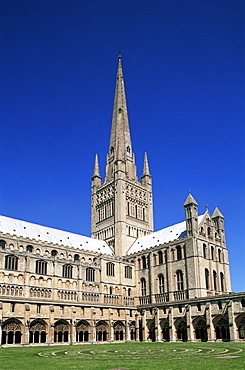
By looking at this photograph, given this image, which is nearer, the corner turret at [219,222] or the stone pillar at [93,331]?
the stone pillar at [93,331]

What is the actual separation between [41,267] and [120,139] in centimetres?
5005

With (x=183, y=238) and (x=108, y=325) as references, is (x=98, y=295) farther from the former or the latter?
(x=183, y=238)

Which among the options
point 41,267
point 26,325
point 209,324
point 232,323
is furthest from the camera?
point 41,267

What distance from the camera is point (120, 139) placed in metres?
105

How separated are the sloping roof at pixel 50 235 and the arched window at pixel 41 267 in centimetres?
944

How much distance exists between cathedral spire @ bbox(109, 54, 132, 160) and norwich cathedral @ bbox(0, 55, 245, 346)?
316 inches

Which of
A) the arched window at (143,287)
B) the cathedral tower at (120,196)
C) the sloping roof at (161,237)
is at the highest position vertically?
the cathedral tower at (120,196)

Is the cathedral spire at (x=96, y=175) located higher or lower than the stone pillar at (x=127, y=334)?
higher

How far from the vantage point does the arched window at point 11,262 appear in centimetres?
6250

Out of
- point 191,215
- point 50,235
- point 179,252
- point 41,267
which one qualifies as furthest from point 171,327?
point 50,235

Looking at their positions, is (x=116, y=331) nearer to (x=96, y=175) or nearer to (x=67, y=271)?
(x=67, y=271)

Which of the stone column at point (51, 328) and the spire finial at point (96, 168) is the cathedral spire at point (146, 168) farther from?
the stone column at point (51, 328)

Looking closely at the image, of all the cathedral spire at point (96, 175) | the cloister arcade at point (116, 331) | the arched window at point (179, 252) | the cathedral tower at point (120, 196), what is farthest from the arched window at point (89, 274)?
the cathedral spire at point (96, 175)

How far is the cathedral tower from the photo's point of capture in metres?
92.9
